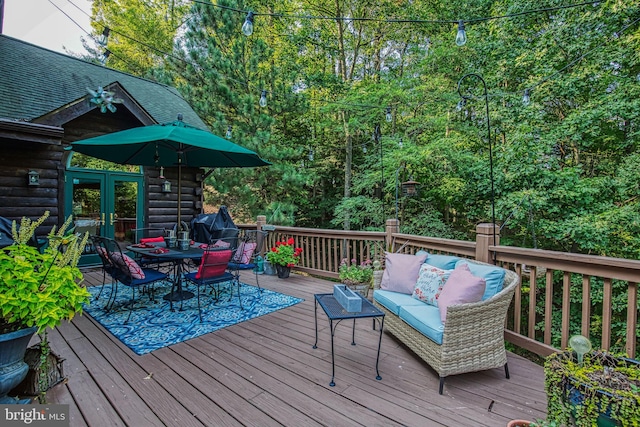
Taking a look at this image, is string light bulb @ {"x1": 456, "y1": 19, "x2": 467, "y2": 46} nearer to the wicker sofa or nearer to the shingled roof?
the wicker sofa

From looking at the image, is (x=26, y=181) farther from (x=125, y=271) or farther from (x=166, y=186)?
(x=125, y=271)

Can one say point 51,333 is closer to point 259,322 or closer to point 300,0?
point 259,322

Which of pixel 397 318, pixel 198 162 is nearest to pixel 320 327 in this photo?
pixel 397 318

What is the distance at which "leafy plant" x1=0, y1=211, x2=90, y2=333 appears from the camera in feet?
4.89

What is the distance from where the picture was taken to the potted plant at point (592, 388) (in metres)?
1.30

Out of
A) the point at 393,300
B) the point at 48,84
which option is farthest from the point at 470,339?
the point at 48,84

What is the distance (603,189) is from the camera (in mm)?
6094

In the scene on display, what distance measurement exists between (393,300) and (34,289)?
8.16 feet

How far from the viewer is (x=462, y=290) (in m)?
2.28

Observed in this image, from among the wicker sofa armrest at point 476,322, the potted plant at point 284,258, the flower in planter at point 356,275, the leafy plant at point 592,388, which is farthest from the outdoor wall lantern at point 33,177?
the leafy plant at point 592,388

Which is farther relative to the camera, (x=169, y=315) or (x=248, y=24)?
(x=248, y=24)

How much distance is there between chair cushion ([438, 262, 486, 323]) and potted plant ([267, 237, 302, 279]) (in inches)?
124

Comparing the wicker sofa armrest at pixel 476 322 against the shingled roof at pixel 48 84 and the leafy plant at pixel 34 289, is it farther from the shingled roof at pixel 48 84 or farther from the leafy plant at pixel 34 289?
the shingled roof at pixel 48 84

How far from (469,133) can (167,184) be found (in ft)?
25.2
